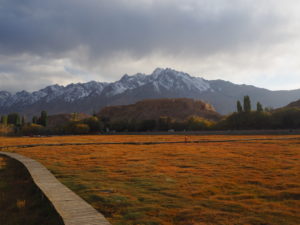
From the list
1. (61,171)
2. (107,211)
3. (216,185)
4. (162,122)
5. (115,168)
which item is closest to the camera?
(107,211)

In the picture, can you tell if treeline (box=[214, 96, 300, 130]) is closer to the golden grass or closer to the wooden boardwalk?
the golden grass

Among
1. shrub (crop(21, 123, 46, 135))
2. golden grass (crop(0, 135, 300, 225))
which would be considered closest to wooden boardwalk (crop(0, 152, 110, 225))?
golden grass (crop(0, 135, 300, 225))

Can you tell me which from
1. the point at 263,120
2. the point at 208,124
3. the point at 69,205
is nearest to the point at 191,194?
the point at 69,205

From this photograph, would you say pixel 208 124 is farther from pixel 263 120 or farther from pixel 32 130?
pixel 32 130

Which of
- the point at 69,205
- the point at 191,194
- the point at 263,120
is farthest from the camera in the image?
the point at 263,120

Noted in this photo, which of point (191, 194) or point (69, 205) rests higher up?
point (69, 205)

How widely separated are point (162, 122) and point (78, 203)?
137613 mm

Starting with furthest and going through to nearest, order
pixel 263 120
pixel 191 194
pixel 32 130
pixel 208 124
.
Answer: pixel 32 130, pixel 208 124, pixel 263 120, pixel 191 194

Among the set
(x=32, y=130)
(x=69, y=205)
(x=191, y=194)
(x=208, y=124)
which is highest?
(x=208, y=124)

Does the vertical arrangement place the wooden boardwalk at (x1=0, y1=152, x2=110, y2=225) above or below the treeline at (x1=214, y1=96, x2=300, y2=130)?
below

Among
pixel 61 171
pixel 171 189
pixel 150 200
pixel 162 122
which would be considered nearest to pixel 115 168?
pixel 61 171

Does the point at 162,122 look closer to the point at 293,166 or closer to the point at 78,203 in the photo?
the point at 293,166

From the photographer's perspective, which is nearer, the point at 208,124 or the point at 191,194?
the point at 191,194

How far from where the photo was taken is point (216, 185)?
15.1 meters
